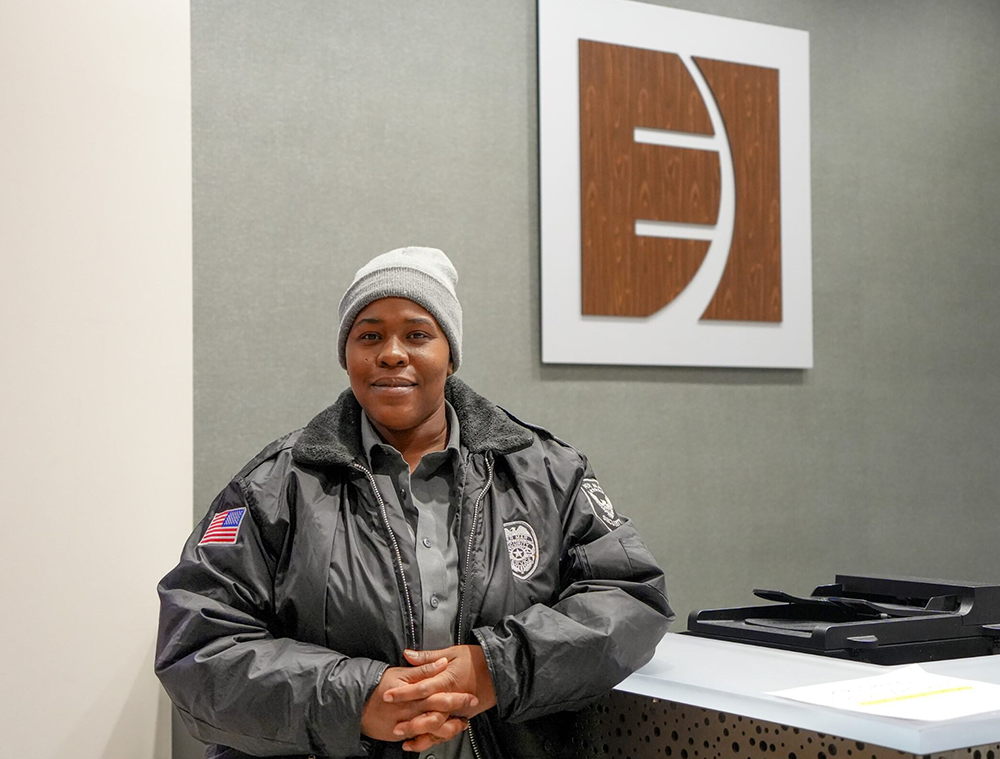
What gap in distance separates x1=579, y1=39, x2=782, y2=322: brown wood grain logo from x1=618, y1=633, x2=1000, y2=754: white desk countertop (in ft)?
4.20

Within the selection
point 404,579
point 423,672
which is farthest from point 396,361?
point 423,672

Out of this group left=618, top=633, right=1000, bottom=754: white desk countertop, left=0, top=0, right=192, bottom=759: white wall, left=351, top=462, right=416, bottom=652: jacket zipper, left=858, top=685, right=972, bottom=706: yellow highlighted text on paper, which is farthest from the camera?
left=0, top=0, right=192, bottom=759: white wall

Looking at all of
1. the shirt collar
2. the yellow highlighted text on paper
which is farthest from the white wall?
the yellow highlighted text on paper

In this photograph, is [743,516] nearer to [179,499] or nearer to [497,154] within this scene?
[497,154]

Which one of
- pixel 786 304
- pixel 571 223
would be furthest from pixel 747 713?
pixel 786 304

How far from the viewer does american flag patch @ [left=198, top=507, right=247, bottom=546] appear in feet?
5.81

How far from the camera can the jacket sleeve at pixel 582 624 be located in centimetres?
170

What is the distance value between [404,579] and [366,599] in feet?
0.22

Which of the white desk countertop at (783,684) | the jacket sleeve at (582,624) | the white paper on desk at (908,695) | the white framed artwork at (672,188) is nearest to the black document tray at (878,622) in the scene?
the white desk countertop at (783,684)

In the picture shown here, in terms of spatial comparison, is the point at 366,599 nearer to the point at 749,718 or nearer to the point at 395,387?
the point at 395,387

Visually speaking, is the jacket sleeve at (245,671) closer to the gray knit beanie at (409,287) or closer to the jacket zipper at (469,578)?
the jacket zipper at (469,578)

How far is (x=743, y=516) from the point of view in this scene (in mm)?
3361

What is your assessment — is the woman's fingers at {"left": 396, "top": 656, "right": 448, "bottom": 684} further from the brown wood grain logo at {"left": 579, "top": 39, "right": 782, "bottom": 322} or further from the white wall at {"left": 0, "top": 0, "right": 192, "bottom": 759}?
the brown wood grain logo at {"left": 579, "top": 39, "right": 782, "bottom": 322}

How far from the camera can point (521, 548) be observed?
1869 millimetres
